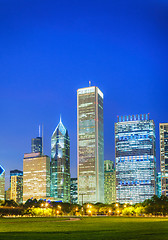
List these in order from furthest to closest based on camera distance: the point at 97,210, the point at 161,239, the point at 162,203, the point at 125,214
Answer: the point at 97,210, the point at 125,214, the point at 162,203, the point at 161,239

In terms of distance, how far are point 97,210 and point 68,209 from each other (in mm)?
15686

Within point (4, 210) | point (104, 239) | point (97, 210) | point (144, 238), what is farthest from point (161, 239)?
point (97, 210)

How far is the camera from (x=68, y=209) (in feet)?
654

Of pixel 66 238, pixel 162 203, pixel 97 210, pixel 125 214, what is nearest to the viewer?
pixel 66 238

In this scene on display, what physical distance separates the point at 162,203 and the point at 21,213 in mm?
58440

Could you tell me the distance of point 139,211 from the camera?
145750mm

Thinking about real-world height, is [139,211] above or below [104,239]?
below

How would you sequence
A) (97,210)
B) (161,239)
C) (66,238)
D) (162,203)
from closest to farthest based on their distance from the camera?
(161,239) → (66,238) → (162,203) → (97,210)

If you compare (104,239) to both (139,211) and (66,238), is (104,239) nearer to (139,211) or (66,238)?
(66,238)

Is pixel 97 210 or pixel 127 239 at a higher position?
pixel 127 239

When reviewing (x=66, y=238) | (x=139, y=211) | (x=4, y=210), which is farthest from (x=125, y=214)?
(x=66, y=238)

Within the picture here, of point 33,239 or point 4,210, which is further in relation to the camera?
point 4,210

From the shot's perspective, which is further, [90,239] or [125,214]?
[125,214]

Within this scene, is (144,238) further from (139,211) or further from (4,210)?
(4,210)
